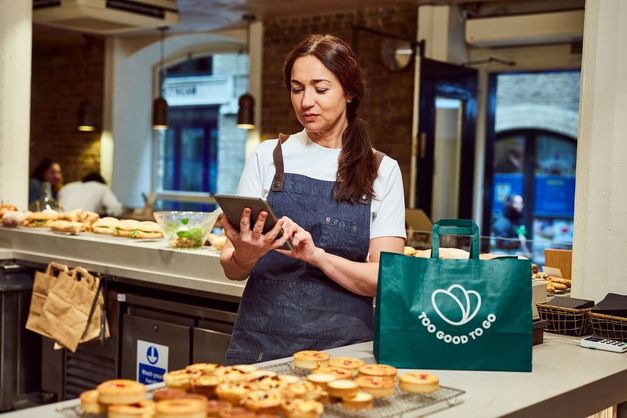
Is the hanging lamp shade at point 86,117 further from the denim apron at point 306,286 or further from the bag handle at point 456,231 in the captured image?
the bag handle at point 456,231

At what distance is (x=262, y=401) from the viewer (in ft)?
4.63

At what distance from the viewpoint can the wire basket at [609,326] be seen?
8.23 ft

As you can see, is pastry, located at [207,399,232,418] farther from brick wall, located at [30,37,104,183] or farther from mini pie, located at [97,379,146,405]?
brick wall, located at [30,37,104,183]

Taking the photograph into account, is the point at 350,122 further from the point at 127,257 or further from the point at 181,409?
the point at 127,257

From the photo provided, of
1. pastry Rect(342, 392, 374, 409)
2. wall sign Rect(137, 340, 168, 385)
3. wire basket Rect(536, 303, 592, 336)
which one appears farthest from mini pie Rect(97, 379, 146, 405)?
wall sign Rect(137, 340, 168, 385)

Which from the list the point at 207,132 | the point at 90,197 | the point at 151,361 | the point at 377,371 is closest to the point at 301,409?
the point at 377,371

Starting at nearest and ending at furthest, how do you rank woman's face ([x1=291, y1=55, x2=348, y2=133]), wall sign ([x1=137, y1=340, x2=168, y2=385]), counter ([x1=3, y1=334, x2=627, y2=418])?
1. counter ([x1=3, y1=334, x2=627, y2=418])
2. woman's face ([x1=291, y1=55, x2=348, y2=133])
3. wall sign ([x1=137, y1=340, x2=168, y2=385])

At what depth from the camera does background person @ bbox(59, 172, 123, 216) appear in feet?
26.3

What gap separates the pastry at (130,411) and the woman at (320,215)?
0.80 metres

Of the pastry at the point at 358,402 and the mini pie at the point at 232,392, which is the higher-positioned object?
the mini pie at the point at 232,392

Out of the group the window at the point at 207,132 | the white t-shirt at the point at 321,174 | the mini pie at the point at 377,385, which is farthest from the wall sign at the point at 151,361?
the window at the point at 207,132

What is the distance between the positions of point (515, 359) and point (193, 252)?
1938 millimetres

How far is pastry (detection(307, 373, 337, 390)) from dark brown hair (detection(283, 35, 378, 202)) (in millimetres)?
694

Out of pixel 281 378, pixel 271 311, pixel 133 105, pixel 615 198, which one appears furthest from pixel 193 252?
pixel 133 105
